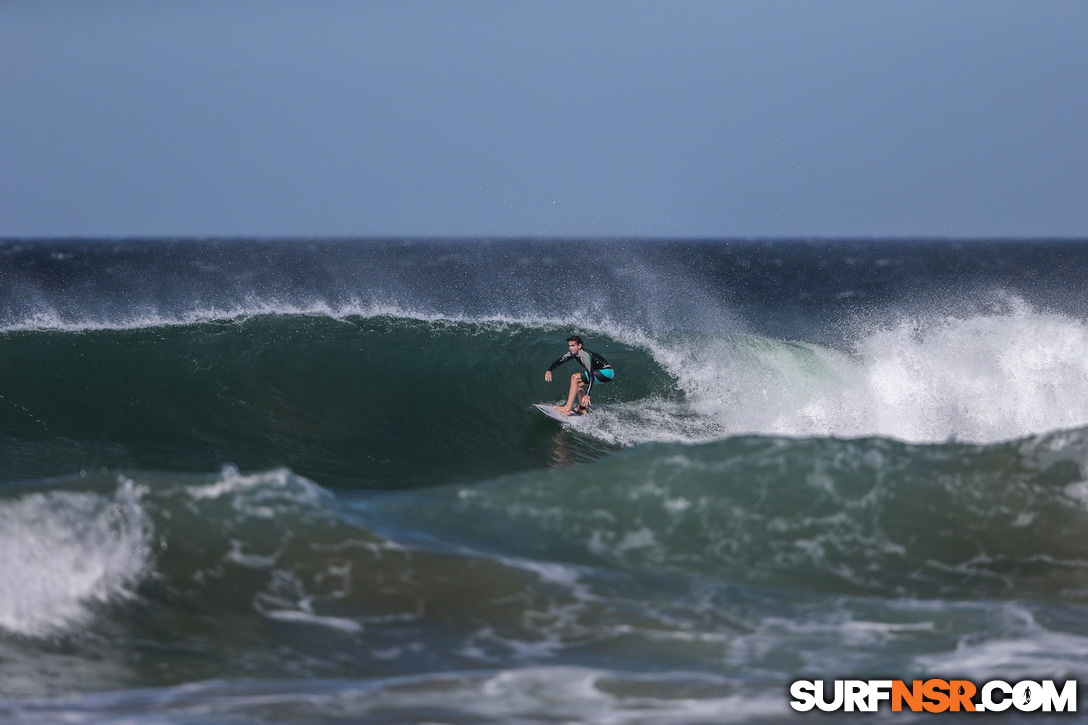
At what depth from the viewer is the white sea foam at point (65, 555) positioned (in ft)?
21.8

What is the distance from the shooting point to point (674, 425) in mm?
14836

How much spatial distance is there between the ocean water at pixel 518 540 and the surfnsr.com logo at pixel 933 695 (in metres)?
0.12

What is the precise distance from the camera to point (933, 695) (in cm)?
551

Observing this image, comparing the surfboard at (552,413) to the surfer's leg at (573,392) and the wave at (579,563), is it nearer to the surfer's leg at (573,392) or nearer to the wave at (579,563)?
the surfer's leg at (573,392)

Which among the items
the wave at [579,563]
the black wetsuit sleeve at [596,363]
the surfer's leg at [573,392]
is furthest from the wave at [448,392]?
the wave at [579,563]

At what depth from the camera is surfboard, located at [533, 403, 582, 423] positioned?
48.0 feet

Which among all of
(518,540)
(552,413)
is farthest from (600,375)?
(518,540)

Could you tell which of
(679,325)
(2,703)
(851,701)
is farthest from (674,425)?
(679,325)

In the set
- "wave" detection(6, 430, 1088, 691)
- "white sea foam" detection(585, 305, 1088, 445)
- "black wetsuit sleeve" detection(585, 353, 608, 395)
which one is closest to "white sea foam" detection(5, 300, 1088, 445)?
"white sea foam" detection(585, 305, 1088, 445)

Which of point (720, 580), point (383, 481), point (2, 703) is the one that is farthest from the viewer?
point (383, 481)

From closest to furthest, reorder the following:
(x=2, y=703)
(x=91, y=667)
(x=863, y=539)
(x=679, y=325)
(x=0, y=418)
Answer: (x=2, y=703) < (x=91, y=667) < (x=863, y=539) < (x=0, y=418) < (x=679, y=325)

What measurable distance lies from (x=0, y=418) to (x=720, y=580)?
35.8 ft

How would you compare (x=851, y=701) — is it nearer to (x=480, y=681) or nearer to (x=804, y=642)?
(x=804, y=642)

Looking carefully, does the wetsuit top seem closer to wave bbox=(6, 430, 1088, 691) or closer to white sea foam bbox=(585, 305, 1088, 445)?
white sea foam bbox=(585, 305, 1088, 445)
